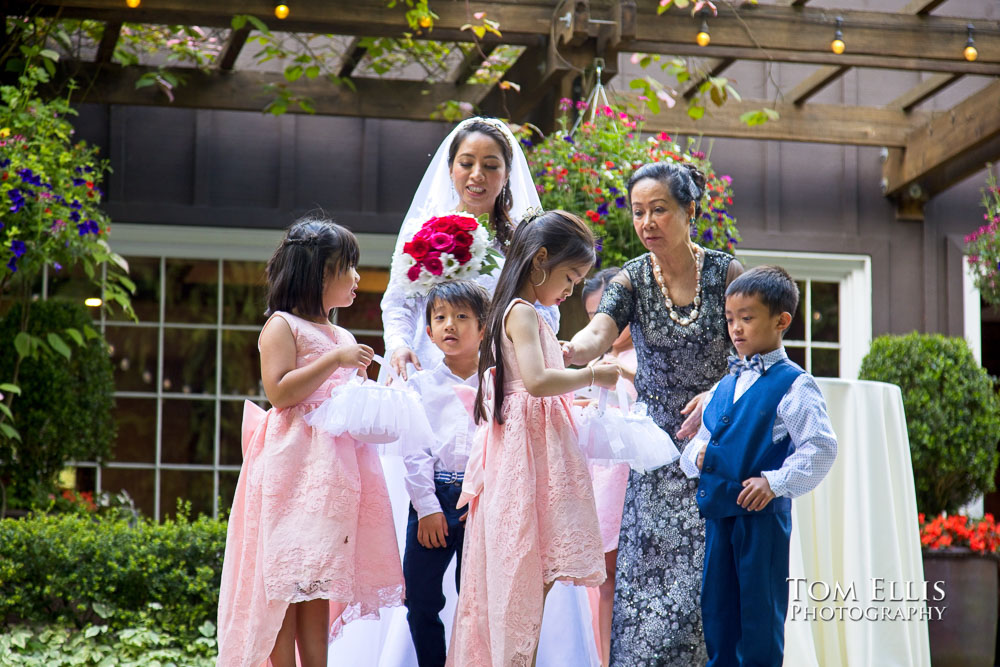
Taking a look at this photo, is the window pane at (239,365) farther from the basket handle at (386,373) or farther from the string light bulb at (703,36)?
the basket handle at (386,373)

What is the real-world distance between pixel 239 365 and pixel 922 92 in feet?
13.6

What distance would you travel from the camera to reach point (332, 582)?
277 centimetres

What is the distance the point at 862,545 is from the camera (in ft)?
12.3

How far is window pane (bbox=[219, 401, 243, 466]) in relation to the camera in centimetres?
634

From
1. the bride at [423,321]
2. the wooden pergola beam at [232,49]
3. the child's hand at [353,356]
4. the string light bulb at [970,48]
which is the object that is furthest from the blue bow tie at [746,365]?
the string light bulb at [970,48]

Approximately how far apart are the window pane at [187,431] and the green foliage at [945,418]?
11.8 feet

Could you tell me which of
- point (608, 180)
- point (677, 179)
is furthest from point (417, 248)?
point (608, 180)

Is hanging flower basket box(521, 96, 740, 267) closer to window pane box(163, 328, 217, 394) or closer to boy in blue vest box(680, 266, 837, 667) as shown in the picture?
boy in blue vest box(680, 266, 837, 667)

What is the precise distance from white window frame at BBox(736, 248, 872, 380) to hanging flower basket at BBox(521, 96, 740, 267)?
1944 mm

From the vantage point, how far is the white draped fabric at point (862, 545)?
146 inches

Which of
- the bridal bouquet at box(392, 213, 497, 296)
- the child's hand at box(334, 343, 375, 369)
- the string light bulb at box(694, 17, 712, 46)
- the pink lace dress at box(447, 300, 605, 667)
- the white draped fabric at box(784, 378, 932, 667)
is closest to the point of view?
the pink lace dress at box(447, 300, 605, 667)

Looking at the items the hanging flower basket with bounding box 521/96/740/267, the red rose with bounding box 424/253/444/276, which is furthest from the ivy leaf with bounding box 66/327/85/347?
the red rose with bounding box 424/253/444/276

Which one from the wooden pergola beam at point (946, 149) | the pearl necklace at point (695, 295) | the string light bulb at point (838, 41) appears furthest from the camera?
the wooden pergola beam at point (946, 149)

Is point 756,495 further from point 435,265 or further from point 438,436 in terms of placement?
point 435,265
